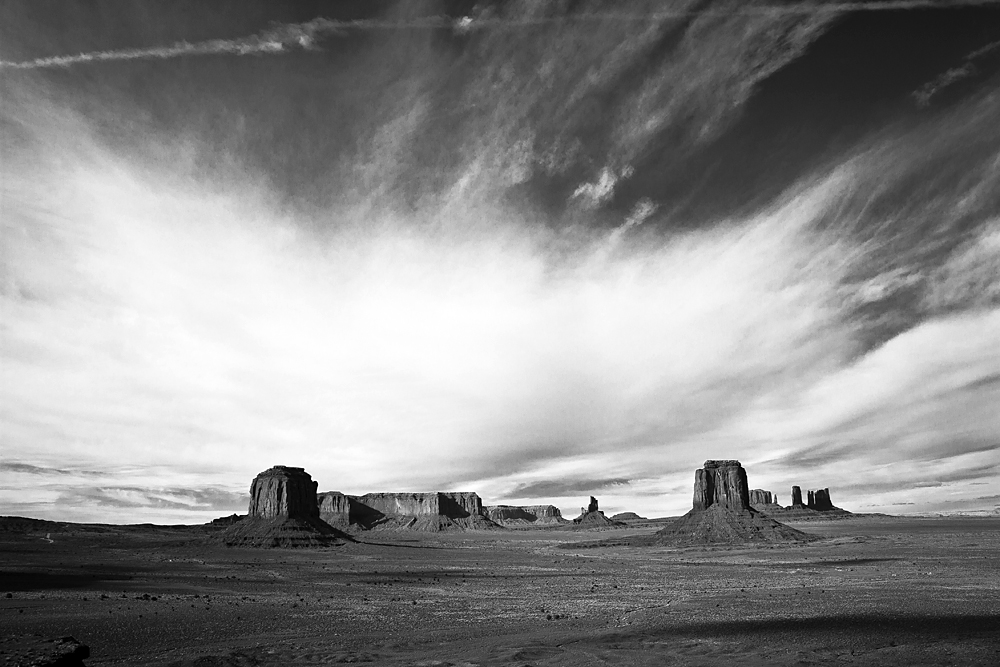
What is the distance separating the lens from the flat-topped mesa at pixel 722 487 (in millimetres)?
134500

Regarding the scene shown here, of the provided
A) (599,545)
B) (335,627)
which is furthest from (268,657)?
(599,545)

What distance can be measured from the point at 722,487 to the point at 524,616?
118806 millimetres

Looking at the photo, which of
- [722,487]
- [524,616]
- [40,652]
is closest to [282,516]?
[722,487]

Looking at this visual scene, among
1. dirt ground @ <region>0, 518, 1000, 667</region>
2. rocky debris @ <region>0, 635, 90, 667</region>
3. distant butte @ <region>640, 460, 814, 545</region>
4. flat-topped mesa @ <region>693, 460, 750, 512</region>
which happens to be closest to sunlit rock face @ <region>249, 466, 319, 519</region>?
dirt ground @ <region>0, 518, 1000, 667</region>

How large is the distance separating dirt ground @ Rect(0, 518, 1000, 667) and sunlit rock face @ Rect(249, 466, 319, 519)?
76.8 meters

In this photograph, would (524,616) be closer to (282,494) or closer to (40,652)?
(40,652)

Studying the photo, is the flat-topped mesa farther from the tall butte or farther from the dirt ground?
the dirt ground

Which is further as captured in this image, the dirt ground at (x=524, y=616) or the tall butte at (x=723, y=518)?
the tall butte at (x=723, y=518)

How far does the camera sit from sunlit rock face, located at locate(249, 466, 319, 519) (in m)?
137

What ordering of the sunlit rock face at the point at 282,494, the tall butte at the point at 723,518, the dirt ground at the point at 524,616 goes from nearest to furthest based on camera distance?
the dirt ground at the point at 524,616, the tall butte at the point at 723,518, the sunlit rock face at the point at 282,494

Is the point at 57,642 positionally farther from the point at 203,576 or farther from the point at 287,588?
the point at 203,576

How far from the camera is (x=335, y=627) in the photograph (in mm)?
28531

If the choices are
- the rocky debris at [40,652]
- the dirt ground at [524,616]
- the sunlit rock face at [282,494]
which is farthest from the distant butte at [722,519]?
the rocky debris at [40,652]

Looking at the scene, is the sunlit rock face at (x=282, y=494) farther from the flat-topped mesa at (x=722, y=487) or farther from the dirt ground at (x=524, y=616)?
the flat-topped mesa at (x=722, y=487)
